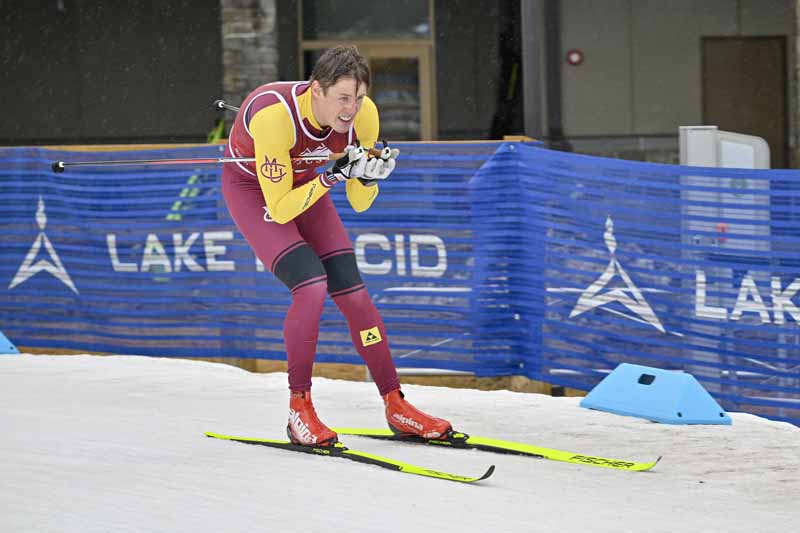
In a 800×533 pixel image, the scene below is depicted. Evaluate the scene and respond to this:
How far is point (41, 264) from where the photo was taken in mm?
9336

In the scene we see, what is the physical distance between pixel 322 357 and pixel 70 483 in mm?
3388

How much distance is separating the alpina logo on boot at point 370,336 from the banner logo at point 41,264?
13.3 feet

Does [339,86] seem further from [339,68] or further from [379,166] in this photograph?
[379,166]

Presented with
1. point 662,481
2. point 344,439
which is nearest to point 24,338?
point 344,439

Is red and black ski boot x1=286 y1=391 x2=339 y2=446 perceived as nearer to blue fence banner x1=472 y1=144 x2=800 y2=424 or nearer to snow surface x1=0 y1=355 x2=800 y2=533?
snow surface x1=0 y1=355 x2=800 y2=533

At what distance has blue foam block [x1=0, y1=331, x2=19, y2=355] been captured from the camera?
29.8 feet

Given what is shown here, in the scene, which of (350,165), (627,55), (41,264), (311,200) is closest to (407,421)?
(311,200)

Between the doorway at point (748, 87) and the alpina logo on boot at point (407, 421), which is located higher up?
the doorway at point (748, 87)

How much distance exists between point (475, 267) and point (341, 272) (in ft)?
7.77

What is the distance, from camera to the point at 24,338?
9.46 meters

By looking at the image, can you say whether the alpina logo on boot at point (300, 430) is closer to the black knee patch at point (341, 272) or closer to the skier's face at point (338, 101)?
the black knee patch at point (341, 272)

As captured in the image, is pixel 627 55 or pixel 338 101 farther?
pixel 627 55

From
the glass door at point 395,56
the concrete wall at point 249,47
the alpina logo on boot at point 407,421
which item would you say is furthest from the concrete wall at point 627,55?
the alpina logo on boot at point 407,421

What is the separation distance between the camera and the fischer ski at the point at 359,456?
5.15m
